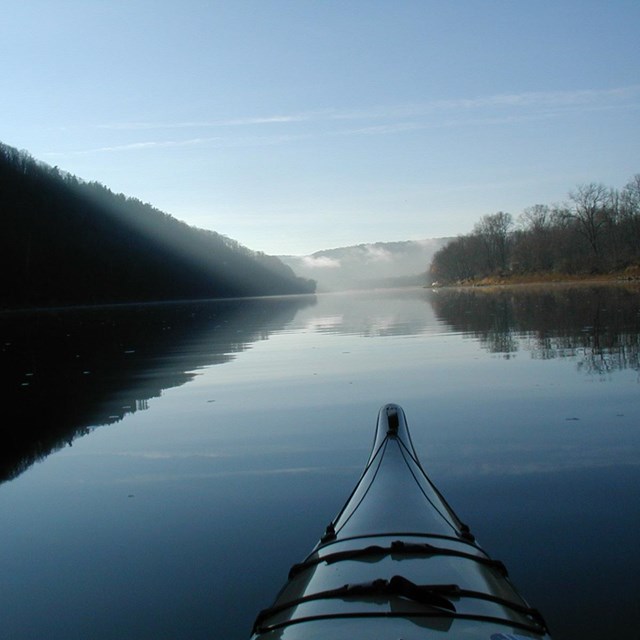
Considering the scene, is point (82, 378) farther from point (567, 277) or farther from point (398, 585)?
point (567, 277)

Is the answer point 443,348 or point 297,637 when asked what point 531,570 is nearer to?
point 297,637

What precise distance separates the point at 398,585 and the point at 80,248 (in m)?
123

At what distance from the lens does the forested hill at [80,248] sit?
324ft

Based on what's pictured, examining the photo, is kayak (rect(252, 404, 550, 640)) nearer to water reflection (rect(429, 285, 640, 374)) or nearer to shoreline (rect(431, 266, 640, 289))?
water reflection (rect(429, 285, 640, 374))

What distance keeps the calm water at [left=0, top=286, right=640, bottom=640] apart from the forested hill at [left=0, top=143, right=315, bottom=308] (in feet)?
275

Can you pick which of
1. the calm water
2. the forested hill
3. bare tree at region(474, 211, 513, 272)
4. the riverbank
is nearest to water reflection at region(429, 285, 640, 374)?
the calm water

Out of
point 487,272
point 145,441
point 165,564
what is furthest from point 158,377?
point 487,272

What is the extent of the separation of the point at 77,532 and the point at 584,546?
3995 millimetres

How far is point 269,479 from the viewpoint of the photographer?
6.80 metres

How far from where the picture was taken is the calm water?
436cm

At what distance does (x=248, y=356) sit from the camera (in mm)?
17859

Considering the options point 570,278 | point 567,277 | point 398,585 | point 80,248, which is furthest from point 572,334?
point 80,248

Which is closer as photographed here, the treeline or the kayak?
the kayak

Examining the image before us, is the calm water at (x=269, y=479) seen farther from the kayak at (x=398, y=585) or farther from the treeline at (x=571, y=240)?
the treeline at (x=571, y=240)
